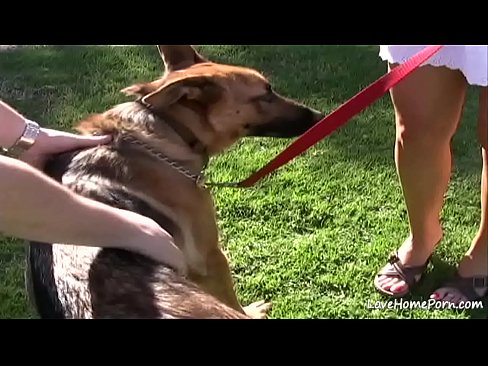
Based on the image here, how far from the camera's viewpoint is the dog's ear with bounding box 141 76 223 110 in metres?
2.08

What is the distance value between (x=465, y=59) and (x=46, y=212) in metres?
1.35

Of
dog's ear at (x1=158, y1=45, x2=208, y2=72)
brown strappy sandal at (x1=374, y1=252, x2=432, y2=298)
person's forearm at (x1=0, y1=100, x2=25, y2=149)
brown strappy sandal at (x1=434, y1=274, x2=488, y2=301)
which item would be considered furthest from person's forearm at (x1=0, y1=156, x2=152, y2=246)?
brown strappy sandal at (x1=434, y1=274, x2=488, y2=301)

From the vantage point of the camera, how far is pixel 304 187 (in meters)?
3.08

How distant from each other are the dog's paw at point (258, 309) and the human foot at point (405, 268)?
40 cm

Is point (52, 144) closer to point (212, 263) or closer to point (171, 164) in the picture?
point (171, 164)

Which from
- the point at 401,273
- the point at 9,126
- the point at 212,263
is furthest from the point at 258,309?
the point at 9,126

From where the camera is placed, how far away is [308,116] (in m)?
2.46

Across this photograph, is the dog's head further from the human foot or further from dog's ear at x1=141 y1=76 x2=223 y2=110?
the human foot

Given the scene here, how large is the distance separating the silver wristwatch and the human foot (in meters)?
1.29

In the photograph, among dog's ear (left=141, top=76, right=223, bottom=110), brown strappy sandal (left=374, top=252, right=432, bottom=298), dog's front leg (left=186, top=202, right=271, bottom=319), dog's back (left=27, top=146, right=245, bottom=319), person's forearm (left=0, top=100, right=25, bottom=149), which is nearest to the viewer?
dog's back (left=27, top=146, right=245, bottom=319)

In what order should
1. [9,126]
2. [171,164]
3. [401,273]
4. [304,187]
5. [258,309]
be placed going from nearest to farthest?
[9,126] < [171,164] < [258,309] < [401,273] < [304,187]

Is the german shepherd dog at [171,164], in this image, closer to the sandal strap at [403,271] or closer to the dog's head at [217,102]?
the dog's head at [217,102]

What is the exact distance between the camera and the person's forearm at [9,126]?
196 cm
